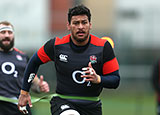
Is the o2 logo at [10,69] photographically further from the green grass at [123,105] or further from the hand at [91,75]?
the green grass at [123,105]

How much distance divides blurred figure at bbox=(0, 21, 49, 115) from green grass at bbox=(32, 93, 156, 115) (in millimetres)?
6840

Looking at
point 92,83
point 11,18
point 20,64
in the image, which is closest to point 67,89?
point 92,83

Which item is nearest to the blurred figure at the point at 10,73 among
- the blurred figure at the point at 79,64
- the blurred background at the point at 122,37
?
the blurred figure at the point at 79,64

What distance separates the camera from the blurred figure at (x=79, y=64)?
6.65 metres

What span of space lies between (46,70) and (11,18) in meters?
3.69

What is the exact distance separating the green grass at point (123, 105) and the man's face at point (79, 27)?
8.66m

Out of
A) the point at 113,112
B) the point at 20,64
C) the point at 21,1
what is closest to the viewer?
the point at 20,64

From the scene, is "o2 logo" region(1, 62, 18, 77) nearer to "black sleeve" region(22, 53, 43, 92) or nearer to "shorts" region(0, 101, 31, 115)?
"shorts" region(0, 101, 31, 115)

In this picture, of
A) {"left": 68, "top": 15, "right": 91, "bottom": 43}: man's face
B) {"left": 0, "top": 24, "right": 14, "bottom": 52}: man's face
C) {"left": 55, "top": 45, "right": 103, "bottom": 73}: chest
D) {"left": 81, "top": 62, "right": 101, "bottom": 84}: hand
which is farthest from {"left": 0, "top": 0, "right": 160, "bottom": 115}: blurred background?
{"left": 81, "top": 62, "right": 101, "bottom": 84}: hand

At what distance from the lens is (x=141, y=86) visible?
2405 centimetres

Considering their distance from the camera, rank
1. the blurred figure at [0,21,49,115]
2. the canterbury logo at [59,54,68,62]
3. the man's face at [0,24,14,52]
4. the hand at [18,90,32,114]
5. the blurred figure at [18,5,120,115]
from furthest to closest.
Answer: the man's face at [0,24,14,52] < the blurred figure at [0,21,49,115] < the hand at [18,90,32,114] < the canterbury logo at [59,54,68,62] < the blurred figure at [18,5,120,115]

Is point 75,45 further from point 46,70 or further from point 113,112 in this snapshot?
point 46,70

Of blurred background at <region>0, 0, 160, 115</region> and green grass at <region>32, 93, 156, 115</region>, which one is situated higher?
blurred background at <region>0, 0, 160, 115</region>

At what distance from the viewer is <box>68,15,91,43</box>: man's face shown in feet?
21.6
